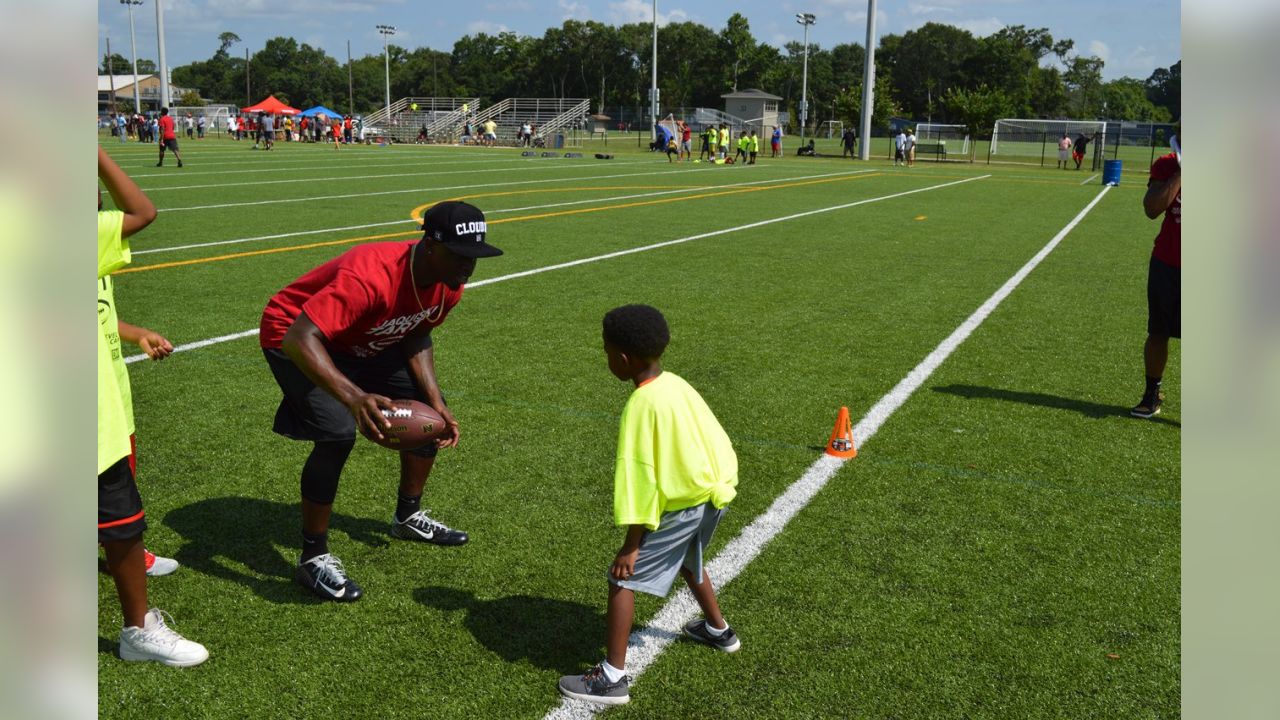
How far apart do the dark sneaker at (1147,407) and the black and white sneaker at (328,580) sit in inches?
217

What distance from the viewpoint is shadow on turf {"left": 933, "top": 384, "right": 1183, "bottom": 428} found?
23.4 feet

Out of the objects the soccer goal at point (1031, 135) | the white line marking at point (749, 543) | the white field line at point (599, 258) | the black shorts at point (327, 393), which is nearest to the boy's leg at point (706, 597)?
the white line marking at point (749, 543)

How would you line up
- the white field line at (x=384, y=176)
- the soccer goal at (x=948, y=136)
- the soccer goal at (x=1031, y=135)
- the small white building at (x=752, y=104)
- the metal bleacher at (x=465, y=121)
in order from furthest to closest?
the small white building at (x=752, y=104), the metal bleacher at (x=465, y=121), the soccer goal at (x=948, y=136), the soccer goal at (x=1031, y=135), the white field line at (x=384, y=176)

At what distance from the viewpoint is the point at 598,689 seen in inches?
137

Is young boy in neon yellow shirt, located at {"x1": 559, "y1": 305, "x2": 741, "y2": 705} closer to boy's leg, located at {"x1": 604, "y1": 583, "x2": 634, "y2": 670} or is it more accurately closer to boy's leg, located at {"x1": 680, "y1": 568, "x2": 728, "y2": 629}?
boy's leg, located at {"x1": 604, "y1": 583, "x2": 634, "y2": 670}

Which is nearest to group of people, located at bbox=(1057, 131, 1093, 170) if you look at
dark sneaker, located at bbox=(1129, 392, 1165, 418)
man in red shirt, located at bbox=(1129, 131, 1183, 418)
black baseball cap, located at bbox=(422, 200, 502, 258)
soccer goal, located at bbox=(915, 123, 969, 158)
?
soccer goal, located at bbox=(915, 123, 969, 158)

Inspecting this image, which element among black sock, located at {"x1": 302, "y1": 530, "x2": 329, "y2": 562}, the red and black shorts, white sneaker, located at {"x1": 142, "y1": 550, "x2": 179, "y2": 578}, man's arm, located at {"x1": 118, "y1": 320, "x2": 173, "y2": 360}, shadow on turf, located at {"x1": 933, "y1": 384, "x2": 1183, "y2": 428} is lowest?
white sneaker, located at {"x1": 142, "y1": 550, "x2": 179, "y2": 578}

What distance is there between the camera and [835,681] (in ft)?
12.0

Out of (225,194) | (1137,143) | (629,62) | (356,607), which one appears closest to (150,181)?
(225,194)

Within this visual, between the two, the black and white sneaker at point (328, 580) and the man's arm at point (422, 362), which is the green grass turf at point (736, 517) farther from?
the man's arm at point (422, 362)

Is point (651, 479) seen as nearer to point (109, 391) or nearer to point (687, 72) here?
point (109, 391)

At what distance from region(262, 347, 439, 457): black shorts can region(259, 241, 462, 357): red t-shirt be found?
73 millimetres

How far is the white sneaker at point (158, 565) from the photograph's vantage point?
436cm

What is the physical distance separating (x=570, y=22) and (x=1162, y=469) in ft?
406
